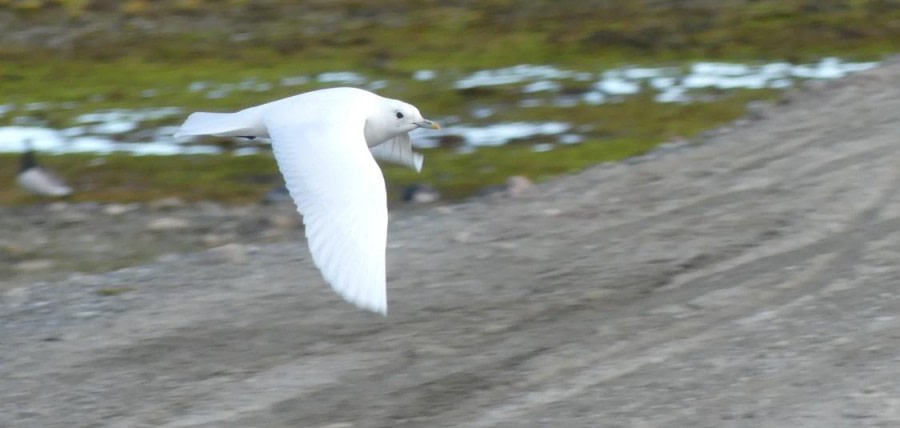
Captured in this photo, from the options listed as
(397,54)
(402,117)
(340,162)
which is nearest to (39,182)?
(402,117)

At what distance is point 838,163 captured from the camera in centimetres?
1005

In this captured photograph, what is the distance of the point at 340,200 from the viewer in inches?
247

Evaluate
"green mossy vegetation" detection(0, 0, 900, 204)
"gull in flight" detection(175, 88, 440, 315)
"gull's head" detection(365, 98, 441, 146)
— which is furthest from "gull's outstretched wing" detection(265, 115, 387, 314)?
"green mossy vegetation" detection(0, 0, 900, 204)

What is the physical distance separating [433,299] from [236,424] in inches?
74.4

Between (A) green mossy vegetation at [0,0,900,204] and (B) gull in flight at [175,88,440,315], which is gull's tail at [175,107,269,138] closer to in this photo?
(B) gull in flight at [175,88,440,315]

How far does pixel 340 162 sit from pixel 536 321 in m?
1.36

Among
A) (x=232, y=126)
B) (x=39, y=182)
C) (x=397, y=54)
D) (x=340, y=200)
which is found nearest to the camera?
(x=340, y=200)

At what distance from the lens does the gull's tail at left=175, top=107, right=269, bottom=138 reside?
7.17m

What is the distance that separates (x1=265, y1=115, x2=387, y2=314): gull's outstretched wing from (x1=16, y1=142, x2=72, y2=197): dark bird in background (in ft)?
14.8

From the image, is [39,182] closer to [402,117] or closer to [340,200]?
[402,117]

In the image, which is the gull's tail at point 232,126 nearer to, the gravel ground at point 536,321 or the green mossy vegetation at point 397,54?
the gravel ground at point 536,321

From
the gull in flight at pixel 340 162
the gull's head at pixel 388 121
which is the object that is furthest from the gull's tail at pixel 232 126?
the gull's head at pixel 388 121

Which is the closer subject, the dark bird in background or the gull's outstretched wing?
the gull's outstretched wing

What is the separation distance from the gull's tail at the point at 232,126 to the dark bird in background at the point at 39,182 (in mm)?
3930
